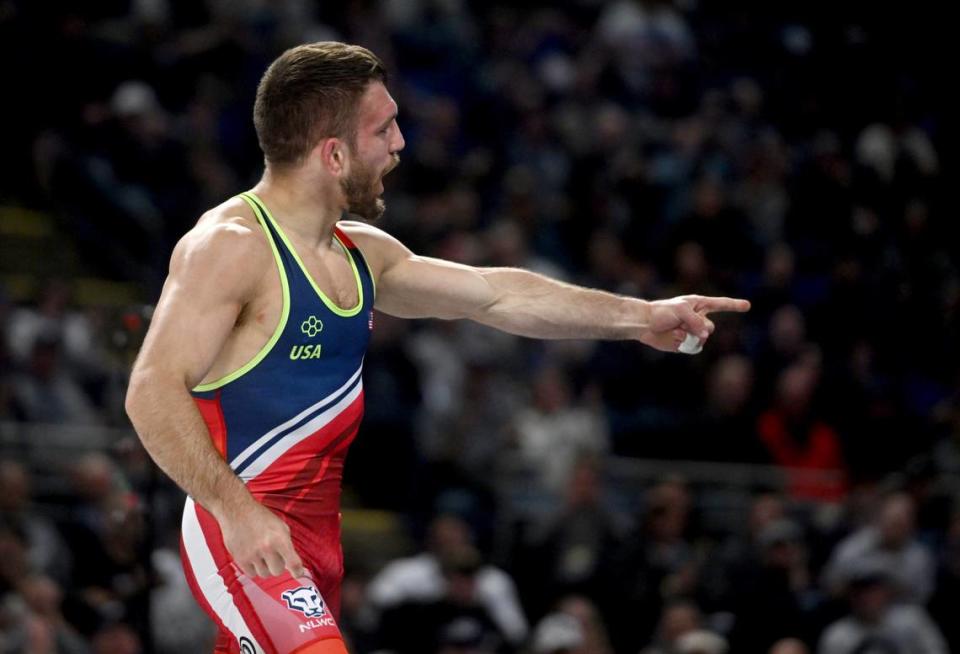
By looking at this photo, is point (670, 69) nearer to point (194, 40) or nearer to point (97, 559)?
point (194, 40)

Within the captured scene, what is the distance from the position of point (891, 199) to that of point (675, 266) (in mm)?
2954

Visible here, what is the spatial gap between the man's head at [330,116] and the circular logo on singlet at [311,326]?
1.34 ft

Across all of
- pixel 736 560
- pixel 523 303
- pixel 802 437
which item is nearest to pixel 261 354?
pixel 523 303

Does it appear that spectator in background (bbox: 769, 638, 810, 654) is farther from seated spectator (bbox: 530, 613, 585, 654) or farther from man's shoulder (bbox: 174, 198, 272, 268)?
man's shoulder (bbox: 174, 198, 272, 268)

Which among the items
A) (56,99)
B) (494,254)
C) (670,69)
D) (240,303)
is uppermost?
(670,69)

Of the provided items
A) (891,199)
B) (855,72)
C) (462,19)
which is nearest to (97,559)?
(462,19)

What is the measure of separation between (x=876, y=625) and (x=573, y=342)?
145 inches

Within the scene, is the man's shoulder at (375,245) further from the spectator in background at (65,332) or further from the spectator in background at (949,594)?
the spectator in background at (65,332)

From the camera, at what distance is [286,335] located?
16.1 ft

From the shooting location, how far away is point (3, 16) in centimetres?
1320

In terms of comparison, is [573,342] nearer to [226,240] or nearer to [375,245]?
[375,245]

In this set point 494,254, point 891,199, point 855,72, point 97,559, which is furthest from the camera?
point 855,72

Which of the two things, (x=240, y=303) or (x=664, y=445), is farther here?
(x=664, y=445)

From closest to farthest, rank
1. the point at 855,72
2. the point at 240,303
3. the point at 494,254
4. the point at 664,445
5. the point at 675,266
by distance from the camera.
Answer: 1. the point at 240,303
2. the point at 664,445
3. the point at 494,254
4. the point at 675,266
5. the point at 855,72
